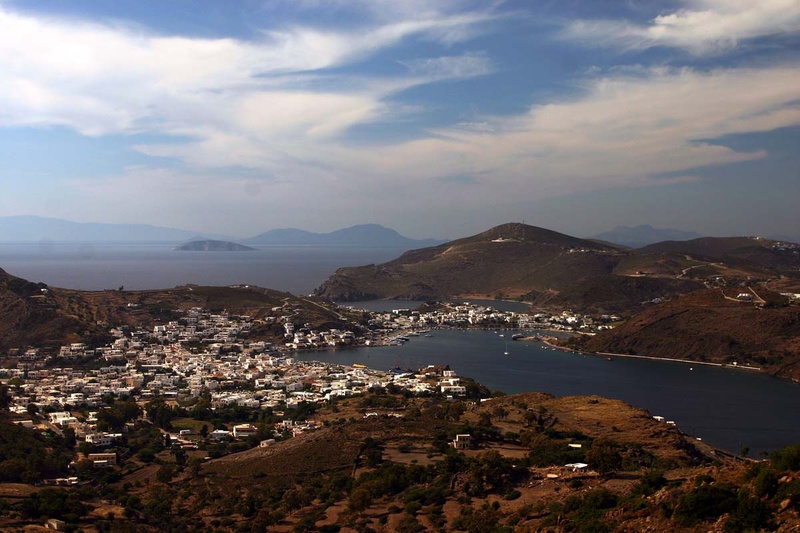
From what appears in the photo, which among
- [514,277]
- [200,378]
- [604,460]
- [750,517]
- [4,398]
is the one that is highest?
[514,277]

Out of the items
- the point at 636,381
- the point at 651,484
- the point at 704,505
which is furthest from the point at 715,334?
the point at 704,505

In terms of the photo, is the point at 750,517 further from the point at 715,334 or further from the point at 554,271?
the point at 554,271

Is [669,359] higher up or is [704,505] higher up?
[704,505]

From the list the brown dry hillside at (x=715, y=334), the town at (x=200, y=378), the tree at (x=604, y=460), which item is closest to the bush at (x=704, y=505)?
the tree at (x=604, y=460)

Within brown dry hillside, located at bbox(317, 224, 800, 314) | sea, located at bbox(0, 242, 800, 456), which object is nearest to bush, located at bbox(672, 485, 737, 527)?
sea, located at bbox(0, 242, 800, 456)

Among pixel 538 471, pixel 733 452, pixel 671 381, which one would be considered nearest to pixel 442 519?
pixel 538 471

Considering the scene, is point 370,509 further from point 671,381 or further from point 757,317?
point 757,317
